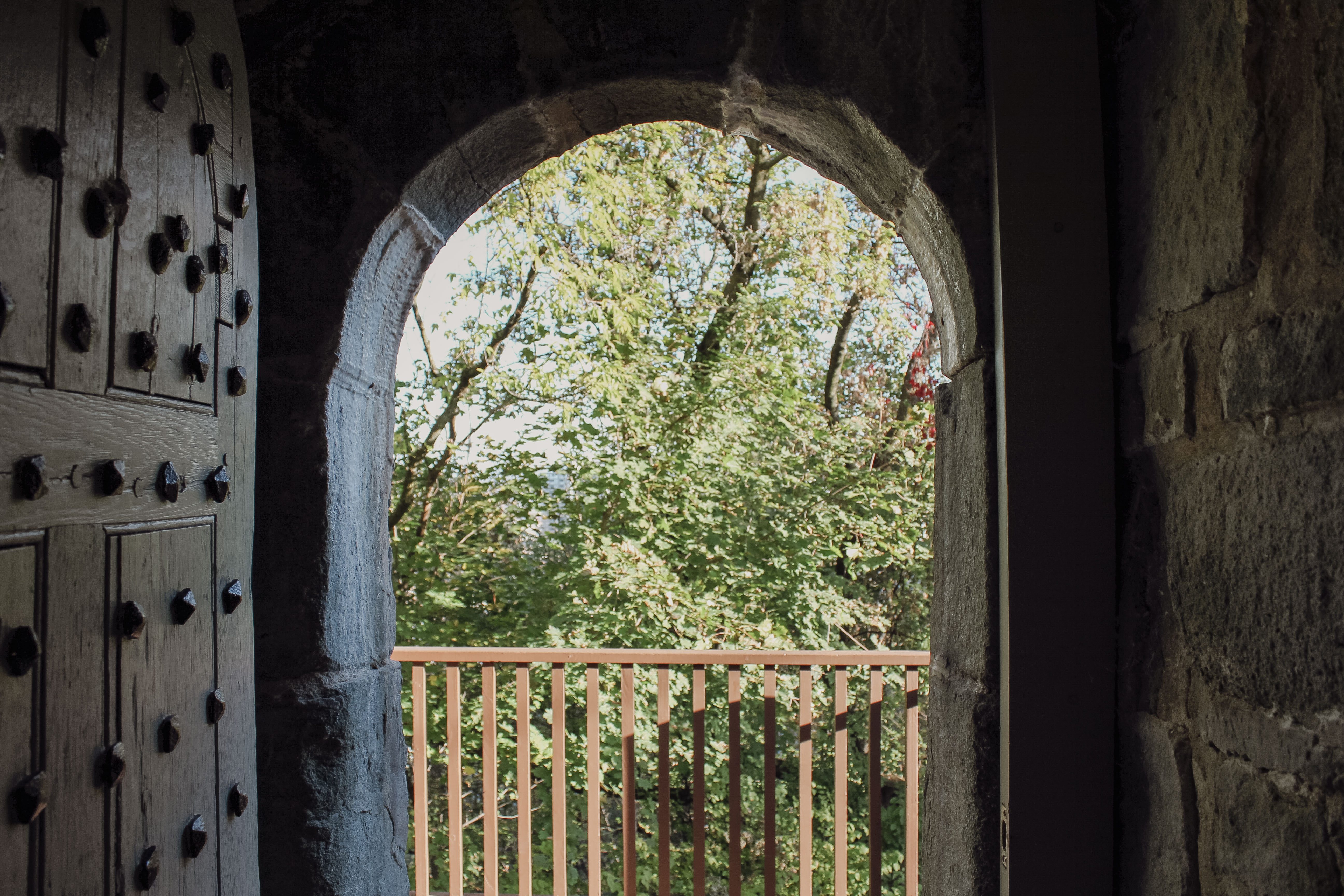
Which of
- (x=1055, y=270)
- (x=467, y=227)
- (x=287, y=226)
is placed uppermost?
(x=467, y=227)

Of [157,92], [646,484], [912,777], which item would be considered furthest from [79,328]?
[646,484]

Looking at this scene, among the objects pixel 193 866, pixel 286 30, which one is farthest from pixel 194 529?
pixel 286 30

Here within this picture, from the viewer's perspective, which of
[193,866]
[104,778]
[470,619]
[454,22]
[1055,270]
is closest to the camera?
[104,778]

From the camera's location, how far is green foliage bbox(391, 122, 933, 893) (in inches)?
196

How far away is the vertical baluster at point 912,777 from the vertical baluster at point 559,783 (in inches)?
41.1

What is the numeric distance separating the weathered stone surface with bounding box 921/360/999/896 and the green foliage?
11.2ft

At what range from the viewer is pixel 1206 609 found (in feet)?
2.99

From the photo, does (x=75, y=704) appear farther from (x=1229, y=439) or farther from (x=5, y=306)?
(x=1229, y=439)

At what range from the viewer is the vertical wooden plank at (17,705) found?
700 mm

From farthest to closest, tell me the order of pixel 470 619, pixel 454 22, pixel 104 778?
pixel 470 619, pixel 454 22, pixel 104 778

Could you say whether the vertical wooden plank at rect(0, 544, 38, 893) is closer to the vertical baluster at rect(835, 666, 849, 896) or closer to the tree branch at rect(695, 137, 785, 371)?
the vertical baluster at rect(835, 666, 849, 896)

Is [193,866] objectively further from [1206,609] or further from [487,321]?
[487,321]

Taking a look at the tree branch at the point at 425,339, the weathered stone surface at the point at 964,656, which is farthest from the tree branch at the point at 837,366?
the weathered stone surface at the point at 964,656

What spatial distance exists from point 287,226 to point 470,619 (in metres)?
4.42
